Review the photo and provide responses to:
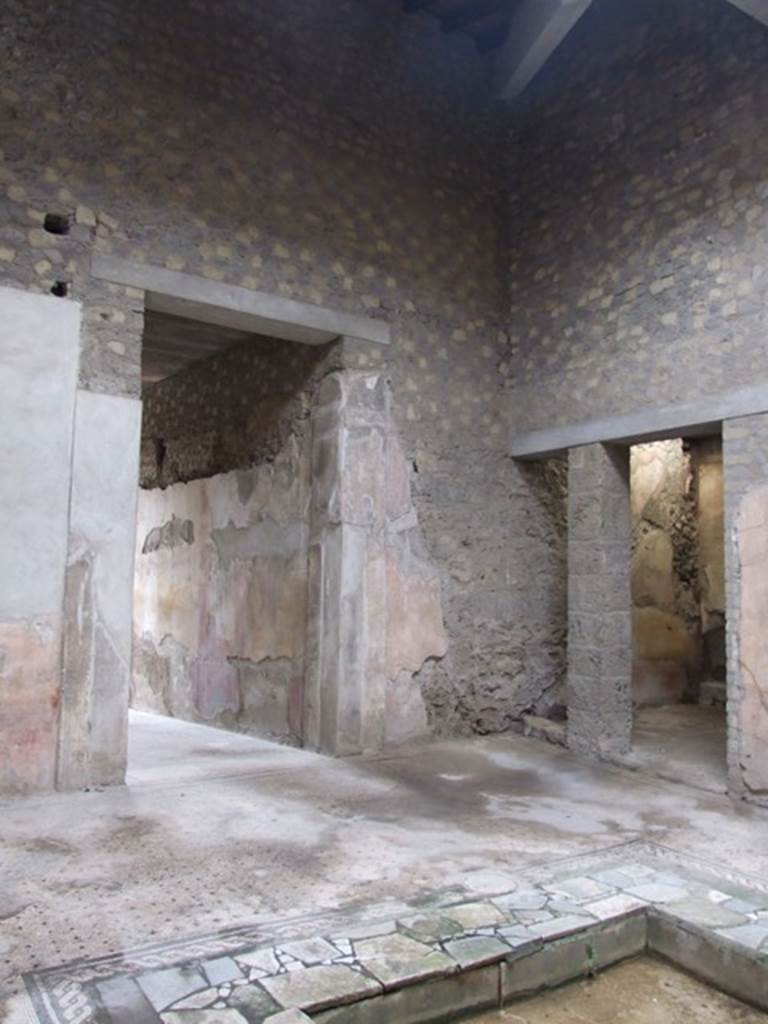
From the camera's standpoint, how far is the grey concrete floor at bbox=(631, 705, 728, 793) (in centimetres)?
527

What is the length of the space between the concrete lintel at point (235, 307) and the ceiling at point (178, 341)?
97cm

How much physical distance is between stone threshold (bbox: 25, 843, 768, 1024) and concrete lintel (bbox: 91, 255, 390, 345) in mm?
3654

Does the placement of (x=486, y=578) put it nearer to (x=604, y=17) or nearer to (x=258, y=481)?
(x=258, y=481)

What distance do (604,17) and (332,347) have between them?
3104 millimetres

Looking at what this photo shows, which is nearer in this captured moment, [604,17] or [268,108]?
[268,108]

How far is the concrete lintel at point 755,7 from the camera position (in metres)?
4.54

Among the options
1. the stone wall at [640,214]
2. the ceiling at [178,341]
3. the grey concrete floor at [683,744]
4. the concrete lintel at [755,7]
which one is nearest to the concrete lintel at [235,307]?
the ceiling at [178,341]

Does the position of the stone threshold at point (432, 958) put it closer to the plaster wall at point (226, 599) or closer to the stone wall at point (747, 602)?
the stone wall at point (747, 602)

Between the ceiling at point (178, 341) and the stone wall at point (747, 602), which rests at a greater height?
the ceiling at point (178, 341)

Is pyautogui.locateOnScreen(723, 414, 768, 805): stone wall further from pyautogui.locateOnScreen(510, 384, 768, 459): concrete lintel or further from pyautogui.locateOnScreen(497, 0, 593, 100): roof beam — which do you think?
pyautogui.locateOnScreen(497, 0, 593, 100): roof beam

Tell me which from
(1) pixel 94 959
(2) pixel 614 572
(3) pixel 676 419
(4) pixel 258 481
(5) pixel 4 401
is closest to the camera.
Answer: (1) pixel 94 959

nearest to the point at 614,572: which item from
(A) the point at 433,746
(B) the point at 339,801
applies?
(A) the point at 433,746

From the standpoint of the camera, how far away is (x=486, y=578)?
654 centimetres

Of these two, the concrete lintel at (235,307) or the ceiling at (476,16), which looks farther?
the ceiling at (476,16)
